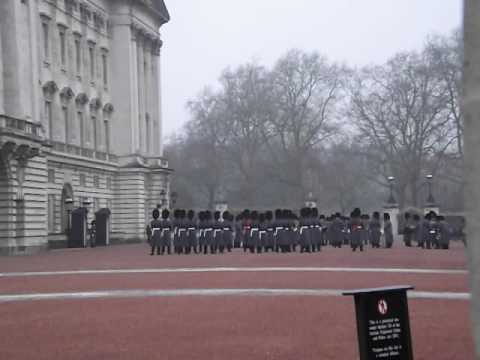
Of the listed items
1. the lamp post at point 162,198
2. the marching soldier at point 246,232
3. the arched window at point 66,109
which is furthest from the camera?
the lamp post at point 162,198

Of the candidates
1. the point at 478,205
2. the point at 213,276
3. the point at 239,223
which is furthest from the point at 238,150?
the point at 478,205

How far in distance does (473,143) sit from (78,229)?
46.1m

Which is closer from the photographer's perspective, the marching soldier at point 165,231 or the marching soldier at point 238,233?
the marching soldier at point 165,231

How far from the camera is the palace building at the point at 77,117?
1575 inches

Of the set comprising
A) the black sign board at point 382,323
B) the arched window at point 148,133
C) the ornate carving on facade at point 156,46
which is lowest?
the black sign board at point 382,323

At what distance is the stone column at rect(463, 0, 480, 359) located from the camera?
8.93 feet

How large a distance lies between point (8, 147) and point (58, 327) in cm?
2681

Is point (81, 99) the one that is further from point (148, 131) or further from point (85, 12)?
point (148, 131)

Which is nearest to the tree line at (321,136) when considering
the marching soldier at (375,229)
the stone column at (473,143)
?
the marching soldier at (375,229)

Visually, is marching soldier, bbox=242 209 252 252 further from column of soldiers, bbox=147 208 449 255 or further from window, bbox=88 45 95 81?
window, bbox=88 45 95 81

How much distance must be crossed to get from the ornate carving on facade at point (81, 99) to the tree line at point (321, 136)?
2620 cm

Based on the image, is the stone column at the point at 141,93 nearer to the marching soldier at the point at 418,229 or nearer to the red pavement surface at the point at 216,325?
the marching soldier at the point at 418,229

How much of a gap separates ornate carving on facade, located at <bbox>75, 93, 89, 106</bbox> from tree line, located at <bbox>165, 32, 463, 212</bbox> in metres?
26.2

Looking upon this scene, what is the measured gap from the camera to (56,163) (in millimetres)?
48875
